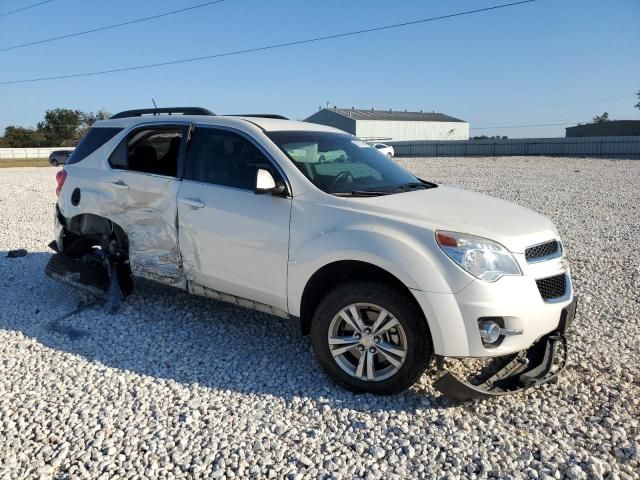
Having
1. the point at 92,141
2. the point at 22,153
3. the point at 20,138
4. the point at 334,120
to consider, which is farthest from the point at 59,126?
the point at 92,141

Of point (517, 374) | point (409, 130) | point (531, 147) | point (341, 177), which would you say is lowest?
point (517, 374)

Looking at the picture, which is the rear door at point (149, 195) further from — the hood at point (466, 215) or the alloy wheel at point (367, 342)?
the hood at point (466, 215)

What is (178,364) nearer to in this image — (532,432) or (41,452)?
(41,452)

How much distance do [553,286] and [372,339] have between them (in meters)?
1.31

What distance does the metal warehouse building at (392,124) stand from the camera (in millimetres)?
58750

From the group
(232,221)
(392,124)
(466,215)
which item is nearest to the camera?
(466,215)

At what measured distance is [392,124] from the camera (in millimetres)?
62969

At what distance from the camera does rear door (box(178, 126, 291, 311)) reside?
12.9ft

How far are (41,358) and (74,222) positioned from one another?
1729 millimetres

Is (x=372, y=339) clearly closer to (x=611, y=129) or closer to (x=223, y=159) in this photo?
(x=223, y=159)

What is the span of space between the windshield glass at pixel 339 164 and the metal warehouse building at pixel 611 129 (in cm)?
4557

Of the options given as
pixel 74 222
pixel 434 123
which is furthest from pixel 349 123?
pixel 74 222

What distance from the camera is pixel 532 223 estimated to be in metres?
3.75

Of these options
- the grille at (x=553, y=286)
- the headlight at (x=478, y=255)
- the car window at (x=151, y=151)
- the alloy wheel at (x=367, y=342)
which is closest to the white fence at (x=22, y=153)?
the car window at (x=151, y=151)
